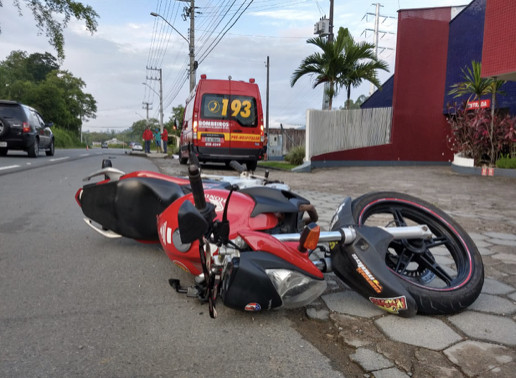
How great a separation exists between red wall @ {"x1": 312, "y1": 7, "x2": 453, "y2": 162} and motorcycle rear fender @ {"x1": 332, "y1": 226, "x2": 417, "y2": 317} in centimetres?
1326

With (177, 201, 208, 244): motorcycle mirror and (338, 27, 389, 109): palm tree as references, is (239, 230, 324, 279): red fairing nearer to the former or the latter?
(177, 201, 208, 244): motorcycle mirror

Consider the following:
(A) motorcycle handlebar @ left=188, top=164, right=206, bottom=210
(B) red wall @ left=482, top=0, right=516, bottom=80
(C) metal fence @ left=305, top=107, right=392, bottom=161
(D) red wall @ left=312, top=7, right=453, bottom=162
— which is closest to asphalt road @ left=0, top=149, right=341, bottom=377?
(A) motorcycle handlebar @ left=188, top=164, right=206, bottom=210

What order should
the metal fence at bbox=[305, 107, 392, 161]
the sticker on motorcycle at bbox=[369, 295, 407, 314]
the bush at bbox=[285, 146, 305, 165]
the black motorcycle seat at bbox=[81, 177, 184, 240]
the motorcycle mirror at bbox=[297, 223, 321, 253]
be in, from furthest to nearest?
the bush at bbox=[285, 146, 305, 165], the metal fence at bbox=[305, 107, 392, 161], the black motorcycle seat at bbox=[81, 177, 184, 240], the sticker on motorcycle at bbox=[369, 295, 407, 314], the motorcycle mirror at bbox=[297, 223, 321, 253]

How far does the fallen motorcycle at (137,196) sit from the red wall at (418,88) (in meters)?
12.6

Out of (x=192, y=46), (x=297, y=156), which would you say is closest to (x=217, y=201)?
(x=297, y=156)

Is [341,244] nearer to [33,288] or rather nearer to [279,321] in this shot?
[279,321]

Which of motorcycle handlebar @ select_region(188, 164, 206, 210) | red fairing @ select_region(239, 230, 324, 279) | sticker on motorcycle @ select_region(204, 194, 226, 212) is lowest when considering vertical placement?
red fairing @ select_region(239, 230, 324, 279)

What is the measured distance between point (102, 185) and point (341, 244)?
79.4 inches

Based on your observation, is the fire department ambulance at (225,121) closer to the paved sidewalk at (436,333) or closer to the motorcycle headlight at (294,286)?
the paved sidewalk at (436,333)

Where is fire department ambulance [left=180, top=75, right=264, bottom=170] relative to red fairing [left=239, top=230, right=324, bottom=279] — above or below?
above

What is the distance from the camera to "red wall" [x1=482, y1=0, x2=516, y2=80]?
10.1m

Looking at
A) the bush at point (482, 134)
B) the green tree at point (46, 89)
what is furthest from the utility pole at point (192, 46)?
the green tree at point (46, 89)

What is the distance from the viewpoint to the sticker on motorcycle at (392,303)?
6.73 ft

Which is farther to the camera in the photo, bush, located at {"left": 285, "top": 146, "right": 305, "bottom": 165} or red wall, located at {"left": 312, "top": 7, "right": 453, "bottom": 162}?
bush, located at {"left": 285, "top": 146, "right": 305, "bottom": 165}
